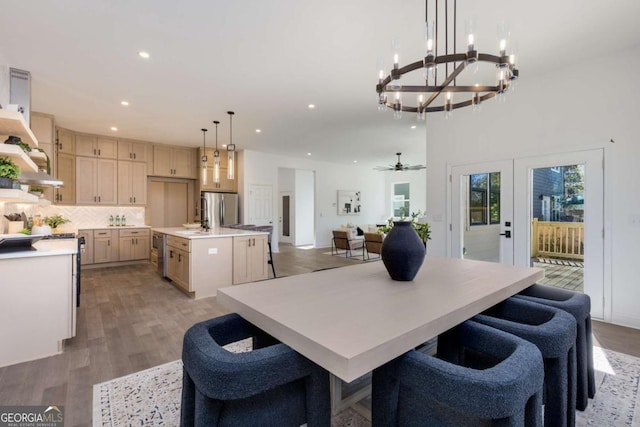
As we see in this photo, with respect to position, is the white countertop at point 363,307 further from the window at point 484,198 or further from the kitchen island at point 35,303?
the window at point 484,198

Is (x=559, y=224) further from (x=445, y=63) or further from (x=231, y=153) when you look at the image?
(x=231, y=153)

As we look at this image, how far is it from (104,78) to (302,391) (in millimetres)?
4374

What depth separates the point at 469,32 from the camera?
174 cm

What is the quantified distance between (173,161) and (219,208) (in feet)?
5.33

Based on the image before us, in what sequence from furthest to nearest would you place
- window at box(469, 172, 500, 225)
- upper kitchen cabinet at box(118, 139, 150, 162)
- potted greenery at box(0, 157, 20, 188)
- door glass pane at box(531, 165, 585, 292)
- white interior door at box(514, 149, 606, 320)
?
upper kitchen cabinet at box(118, 139, 150, 162) → window at box(469, 172, 500, 225) → door glass pane at box(531, 165, 585, 292) → white interior door at box(514, 149, 606, 320) → potted greenery at box(0, 157, 20, 188)

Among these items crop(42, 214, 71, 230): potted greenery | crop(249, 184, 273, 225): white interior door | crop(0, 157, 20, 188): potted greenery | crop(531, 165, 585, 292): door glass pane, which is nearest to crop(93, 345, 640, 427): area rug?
crop(531, 165, 585, 292): door glass pane

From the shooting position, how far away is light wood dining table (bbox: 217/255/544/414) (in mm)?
949

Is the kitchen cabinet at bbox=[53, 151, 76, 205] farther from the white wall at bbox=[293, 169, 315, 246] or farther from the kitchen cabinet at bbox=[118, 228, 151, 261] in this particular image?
the white wall at bbox=[293, 169, 315, 246]

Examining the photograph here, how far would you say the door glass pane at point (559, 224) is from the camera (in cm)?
348

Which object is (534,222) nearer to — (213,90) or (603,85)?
(603,85)

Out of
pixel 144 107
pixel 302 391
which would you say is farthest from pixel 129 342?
Answer: pixel 144 107

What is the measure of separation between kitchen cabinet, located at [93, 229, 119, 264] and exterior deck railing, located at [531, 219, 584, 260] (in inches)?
304

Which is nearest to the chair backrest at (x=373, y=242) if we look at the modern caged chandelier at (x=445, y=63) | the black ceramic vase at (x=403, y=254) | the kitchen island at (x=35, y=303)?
the modern caged chandelier at (x=445, y=63)

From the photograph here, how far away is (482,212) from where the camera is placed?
430 centimetres
